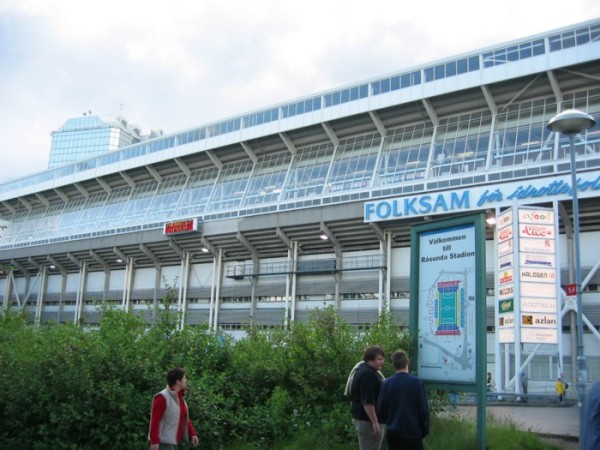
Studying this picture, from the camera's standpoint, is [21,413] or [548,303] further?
[548,303]

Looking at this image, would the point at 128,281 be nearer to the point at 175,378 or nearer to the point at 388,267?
the point at 388,267

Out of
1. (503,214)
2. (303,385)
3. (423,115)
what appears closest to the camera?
(303,385)

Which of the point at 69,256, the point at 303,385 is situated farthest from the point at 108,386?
the point at 69,256

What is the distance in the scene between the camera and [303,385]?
36.8ft

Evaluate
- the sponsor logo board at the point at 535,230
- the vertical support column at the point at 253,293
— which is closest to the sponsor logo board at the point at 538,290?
the sponsor logo board at the point at 535,230

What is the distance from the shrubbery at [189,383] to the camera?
932 cm

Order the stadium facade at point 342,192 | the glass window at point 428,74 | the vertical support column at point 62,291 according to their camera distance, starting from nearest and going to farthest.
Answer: the stadium facade at point 342,192, the glass window at point 428,74, the vertical support column at point 62,291

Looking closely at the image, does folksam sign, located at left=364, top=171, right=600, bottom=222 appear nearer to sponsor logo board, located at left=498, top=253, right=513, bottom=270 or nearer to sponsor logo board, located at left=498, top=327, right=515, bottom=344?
sponsor logo board, located at left=498, top=253, right=513, bottom=270

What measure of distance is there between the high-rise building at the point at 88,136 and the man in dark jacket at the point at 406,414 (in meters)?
155

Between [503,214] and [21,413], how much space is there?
72.8ft

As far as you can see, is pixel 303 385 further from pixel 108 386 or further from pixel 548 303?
pixel 548 303

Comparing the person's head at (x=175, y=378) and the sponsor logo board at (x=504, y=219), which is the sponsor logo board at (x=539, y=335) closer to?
the sponsor logo board at (x=504, y=219)

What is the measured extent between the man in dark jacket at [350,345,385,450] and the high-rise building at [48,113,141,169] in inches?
6053

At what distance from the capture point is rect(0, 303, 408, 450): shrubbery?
932cm
